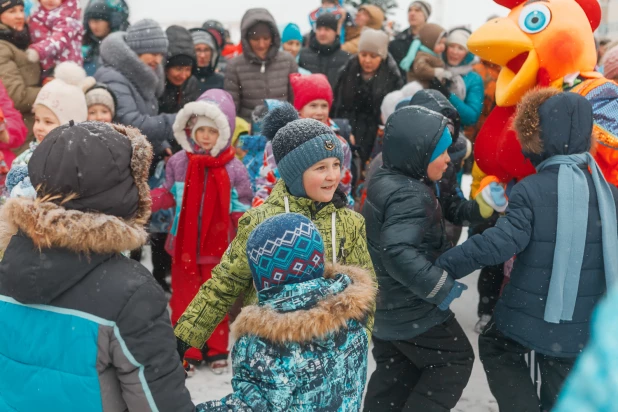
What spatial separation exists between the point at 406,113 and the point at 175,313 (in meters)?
2.30

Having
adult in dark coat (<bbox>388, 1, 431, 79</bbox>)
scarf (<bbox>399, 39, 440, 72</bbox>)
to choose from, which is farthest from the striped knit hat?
adult in dark coat (<bbox>388, 1, 431, 79</bbox>)

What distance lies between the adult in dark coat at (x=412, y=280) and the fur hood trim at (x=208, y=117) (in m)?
1.51

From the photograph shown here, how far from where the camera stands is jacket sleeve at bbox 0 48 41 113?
5156 mm

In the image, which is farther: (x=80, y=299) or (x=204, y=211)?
(x=204, y=211)

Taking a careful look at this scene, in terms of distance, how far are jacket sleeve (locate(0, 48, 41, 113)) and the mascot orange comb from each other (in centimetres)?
356

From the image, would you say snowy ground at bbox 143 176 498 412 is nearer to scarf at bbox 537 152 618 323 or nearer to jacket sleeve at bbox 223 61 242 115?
scarf at bbox 537 152 618 323

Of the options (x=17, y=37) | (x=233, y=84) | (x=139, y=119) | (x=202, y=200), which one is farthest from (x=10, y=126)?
(x=233, y=84)

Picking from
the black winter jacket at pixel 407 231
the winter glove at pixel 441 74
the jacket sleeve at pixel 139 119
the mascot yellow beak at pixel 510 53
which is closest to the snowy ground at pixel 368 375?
the black winter jacket at pixel 407 231

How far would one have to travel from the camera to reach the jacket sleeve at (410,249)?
2.96 m

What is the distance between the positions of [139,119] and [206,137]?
928 millimetres

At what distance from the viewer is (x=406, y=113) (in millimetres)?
3248

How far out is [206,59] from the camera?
23.5 ft

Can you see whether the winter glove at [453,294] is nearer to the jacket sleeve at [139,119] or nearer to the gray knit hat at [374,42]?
the jacket sleeve at [139,119]

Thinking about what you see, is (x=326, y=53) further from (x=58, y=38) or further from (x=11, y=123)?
(x=11, y=123)
